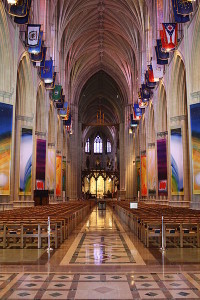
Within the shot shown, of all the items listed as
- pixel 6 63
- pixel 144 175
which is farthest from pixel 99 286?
pixel 144 175

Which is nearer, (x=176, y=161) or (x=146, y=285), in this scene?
(x=146, y=285)

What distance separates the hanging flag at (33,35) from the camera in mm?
19891

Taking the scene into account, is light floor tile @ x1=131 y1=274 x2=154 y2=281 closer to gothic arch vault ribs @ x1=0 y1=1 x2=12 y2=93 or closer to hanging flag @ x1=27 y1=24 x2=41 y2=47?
gothic arch vault ribs @ x1=0 y1=1 x2=12 y2=93

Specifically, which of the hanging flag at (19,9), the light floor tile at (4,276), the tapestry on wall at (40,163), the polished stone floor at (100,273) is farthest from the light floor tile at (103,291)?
the tapestry on wall at (40,163)

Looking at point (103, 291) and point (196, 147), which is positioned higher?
point (196, 147)

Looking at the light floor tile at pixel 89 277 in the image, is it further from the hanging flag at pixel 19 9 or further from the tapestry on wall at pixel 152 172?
the tapestry on wall at pixel 152 172

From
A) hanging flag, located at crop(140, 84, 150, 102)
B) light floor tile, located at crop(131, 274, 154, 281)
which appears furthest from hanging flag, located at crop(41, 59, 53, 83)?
light floor tile, located at crop(131, 274, 154, 281)

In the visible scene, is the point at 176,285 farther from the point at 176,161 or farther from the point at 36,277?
the point at 176,161

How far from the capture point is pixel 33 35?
65.6ft

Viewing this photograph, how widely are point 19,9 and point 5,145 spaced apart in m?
6.72

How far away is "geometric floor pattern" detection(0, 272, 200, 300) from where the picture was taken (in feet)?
17.5

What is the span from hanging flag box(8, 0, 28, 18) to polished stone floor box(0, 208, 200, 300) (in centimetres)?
1172

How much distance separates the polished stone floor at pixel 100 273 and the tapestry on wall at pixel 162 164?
17.2m

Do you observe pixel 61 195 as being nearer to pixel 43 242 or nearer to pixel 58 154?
pixel 58 154
